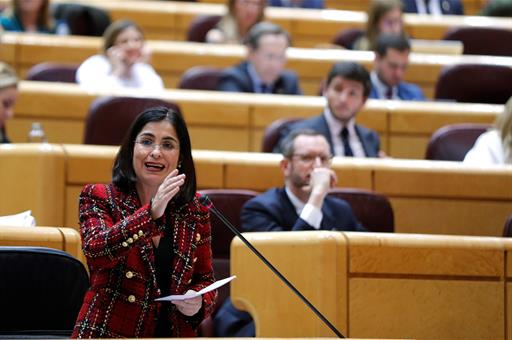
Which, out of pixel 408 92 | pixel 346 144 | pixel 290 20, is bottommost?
pixel 346 144

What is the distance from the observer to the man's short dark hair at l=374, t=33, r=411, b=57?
125 inches

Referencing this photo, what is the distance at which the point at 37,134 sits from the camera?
106 inches

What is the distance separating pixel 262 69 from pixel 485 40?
922mm

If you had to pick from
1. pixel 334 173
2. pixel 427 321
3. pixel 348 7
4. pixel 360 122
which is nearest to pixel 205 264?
pixel 427 321

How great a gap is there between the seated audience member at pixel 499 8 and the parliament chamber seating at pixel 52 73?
5.28 ft

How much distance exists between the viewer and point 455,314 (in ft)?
5.86

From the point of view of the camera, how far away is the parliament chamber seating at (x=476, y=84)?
10.7 ft

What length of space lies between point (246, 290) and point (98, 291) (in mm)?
383

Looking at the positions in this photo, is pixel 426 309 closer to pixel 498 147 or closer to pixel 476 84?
pixel 498 147

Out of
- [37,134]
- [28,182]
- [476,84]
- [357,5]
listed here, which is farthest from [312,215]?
[357,5]

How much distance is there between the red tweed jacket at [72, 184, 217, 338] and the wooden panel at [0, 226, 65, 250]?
249 millimetres

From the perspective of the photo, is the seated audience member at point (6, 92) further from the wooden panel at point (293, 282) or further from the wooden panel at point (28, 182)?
the wooden panel at point (293, 282)

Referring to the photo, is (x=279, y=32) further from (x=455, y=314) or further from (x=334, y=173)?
(x=455, y=314)

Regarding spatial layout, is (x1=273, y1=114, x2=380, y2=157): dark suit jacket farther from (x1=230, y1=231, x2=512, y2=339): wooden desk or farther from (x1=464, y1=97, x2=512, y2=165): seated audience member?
(x1=230, y1=231, x2=512, y2=339): wooden desk
